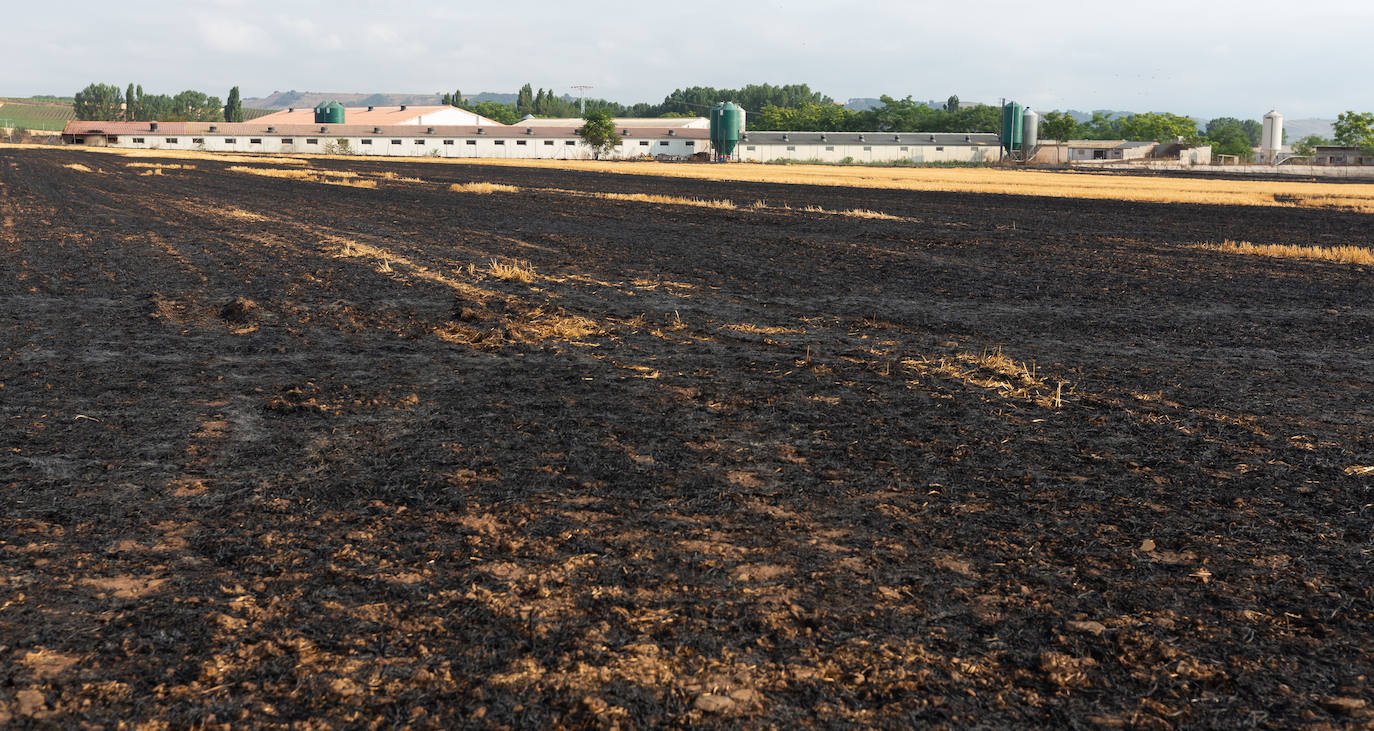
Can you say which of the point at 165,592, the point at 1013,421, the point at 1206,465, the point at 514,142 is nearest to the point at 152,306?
the point at 165,592

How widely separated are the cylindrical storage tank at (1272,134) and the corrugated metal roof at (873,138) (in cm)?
3803

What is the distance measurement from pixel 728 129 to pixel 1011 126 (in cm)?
3435

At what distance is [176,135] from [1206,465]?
148569mm

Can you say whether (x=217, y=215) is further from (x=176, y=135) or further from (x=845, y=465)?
(x=176, y=135)

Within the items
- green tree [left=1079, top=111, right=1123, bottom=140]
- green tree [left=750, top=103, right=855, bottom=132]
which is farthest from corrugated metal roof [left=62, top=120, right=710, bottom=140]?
green tree [left=1079, top=111, right=1123, bottom=140]

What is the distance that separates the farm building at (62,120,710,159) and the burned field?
11995 cm

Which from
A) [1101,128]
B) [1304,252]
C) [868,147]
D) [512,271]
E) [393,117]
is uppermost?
[1101,128]

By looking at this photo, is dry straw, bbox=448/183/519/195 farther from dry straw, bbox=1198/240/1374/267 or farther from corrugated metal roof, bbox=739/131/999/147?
corrugated metal roof, bbox=739/131/999/147

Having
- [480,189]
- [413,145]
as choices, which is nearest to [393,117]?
[413,145]

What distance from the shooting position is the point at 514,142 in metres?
131

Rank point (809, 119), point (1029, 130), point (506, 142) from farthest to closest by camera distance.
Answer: point (809, 119) → point (506, 142) → point (1029, 130)

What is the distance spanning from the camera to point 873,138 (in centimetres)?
13050

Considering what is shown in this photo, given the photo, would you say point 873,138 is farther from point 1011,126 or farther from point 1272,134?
point 1272,134

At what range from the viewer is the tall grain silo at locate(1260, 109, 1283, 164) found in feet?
435
